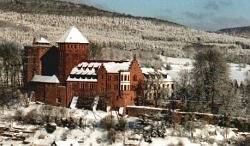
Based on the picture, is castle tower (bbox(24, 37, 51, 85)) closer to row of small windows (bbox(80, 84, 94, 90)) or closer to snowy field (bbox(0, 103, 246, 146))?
row of small windows (bbox(80, 84, 94, 90))

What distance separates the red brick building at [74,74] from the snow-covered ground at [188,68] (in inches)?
1822

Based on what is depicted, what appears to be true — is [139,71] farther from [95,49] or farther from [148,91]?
[95,49]

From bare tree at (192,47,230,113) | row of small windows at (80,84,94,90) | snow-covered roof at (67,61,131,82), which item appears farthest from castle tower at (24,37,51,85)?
bare tree at (192,47,230,113)

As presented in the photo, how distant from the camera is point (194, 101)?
90.4 m

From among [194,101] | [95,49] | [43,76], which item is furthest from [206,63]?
[95,49]

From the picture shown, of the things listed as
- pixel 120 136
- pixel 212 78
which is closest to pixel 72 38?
pixel 120 136

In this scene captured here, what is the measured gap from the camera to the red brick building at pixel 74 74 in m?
87.9

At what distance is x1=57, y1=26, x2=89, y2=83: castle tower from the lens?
91438 mm

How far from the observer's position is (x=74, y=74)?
9038 centimetres

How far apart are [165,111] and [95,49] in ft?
115

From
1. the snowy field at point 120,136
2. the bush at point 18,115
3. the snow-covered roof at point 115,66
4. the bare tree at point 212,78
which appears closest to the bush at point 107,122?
the snowy field at point 120,136

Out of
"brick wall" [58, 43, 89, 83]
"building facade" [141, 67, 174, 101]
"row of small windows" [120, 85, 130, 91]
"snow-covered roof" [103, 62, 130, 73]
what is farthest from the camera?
"brick wall" [58, 43, 89, 83]

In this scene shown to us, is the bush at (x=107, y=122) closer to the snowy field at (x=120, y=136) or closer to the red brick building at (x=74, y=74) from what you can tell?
the snowy field at (x=120, y=136)

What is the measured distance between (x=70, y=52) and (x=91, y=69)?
12.9 ft
